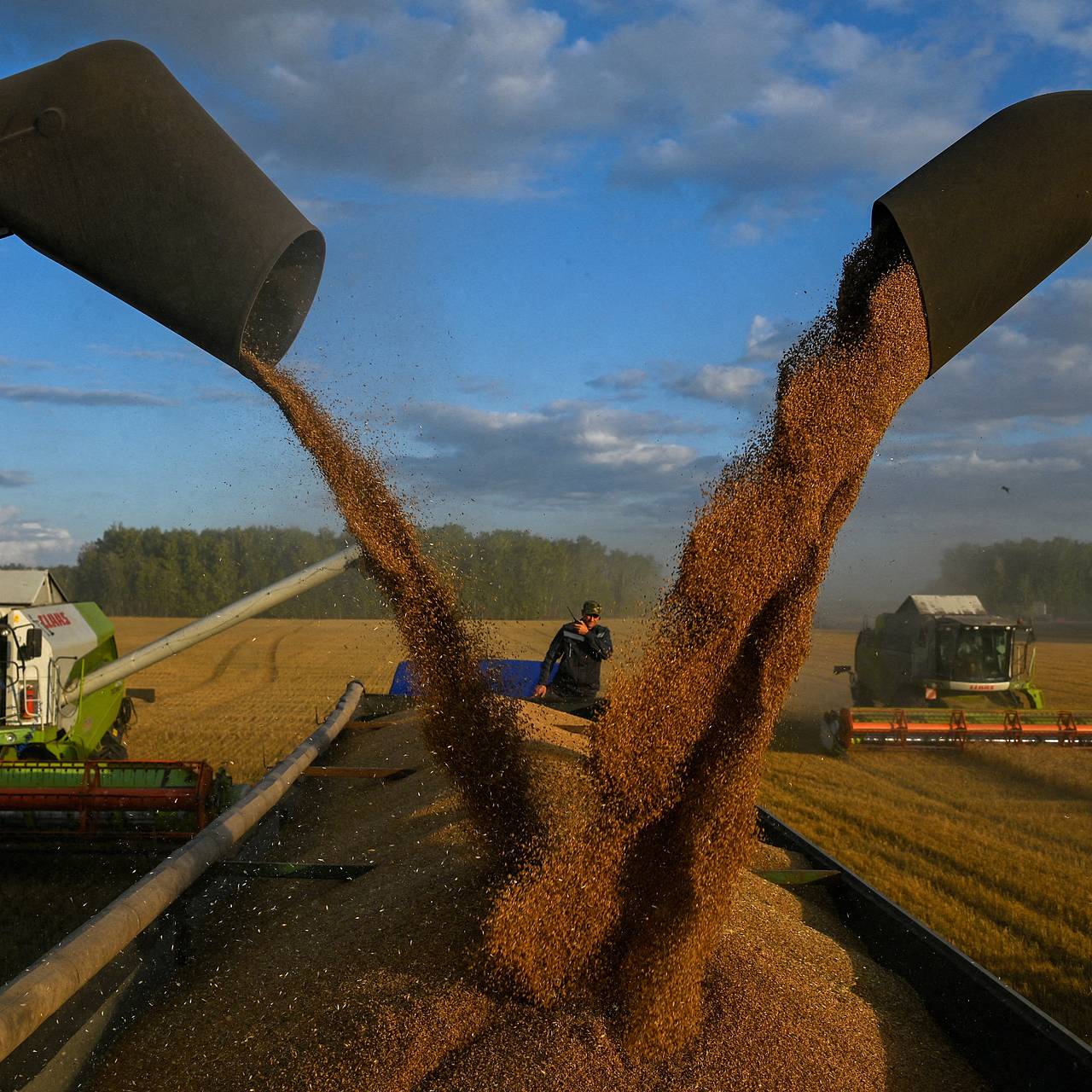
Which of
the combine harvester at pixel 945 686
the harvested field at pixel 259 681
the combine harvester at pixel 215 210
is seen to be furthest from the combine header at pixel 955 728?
the combine harvester at pixel 215 210

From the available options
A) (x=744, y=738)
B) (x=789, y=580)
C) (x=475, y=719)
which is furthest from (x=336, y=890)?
(x=789, y=580)

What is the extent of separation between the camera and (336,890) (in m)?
3.06

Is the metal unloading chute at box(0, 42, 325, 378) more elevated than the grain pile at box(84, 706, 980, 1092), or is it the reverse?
the metal unloading chute at box(0, 42, 325, 378)

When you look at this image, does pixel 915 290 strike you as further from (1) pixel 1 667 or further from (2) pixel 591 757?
Answer: (1) pixel 1 667

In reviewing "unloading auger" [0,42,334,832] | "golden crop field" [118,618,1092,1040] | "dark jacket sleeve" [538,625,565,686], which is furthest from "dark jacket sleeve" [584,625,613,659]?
"unloading auger" [0,42,334,832]

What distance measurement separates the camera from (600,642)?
594 cm

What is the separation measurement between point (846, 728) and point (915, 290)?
288 inches

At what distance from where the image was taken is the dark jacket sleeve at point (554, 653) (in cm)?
625

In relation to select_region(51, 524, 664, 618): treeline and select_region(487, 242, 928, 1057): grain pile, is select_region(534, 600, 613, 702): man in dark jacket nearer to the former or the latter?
select_region(51, 524, 664, 618): treeline

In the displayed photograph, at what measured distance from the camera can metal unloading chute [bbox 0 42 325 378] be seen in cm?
250

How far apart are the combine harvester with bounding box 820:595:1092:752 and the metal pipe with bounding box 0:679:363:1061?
24.1 feet

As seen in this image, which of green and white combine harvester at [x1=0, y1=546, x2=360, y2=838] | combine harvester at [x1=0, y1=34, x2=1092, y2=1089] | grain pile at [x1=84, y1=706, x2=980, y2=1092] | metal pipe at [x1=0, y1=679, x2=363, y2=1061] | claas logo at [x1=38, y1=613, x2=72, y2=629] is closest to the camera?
metal pipe at [x1=0, y1=679, x2=363, y2=1061]

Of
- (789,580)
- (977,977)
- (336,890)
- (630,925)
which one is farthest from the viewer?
(336,890)

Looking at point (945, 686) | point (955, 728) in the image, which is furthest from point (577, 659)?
point (945, 686)
